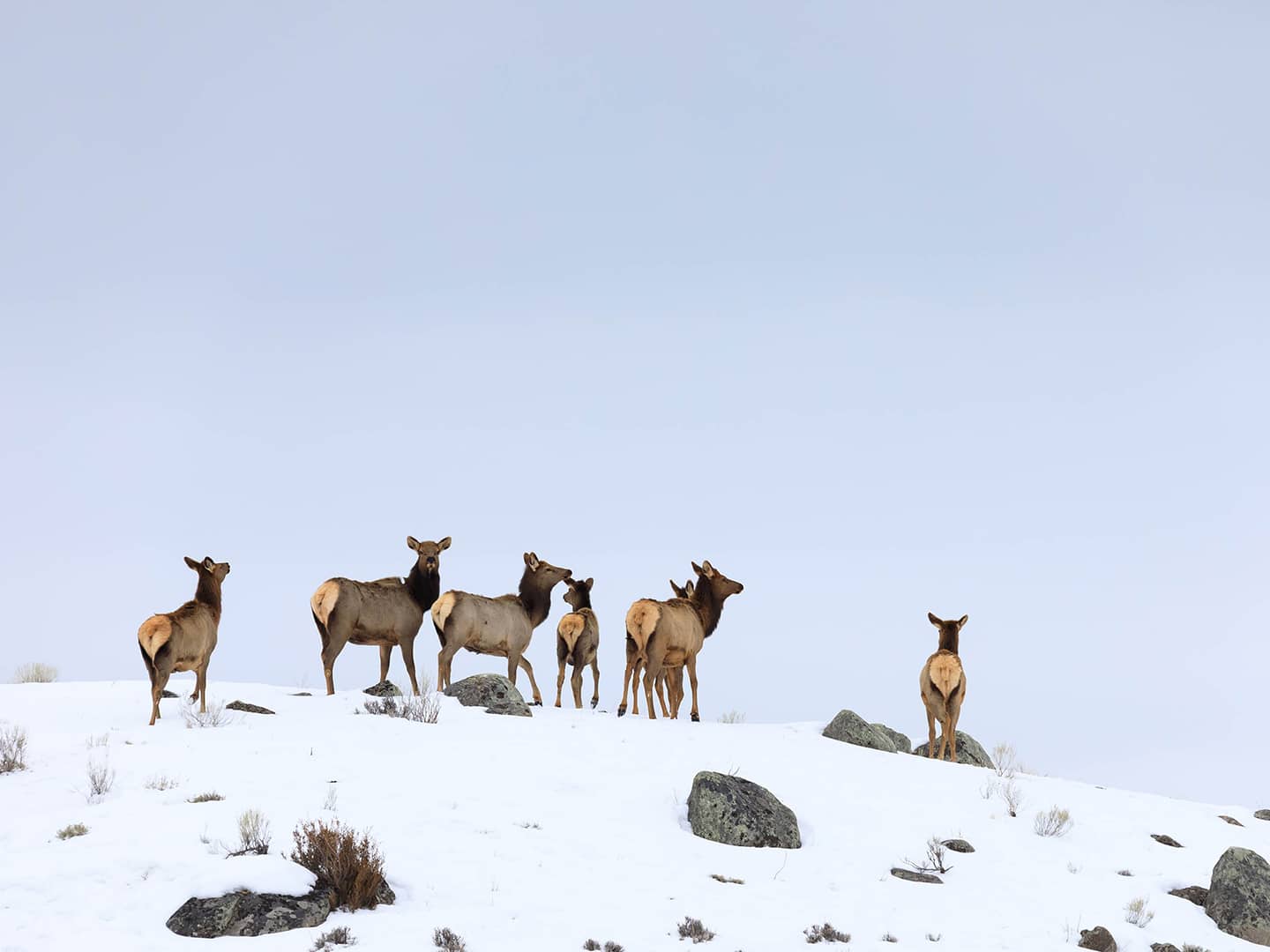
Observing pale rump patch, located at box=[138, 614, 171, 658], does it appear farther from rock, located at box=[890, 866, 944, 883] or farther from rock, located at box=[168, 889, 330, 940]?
rock, located at box=[890, 866, 944, 883]

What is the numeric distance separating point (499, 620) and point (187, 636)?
551 centimetres

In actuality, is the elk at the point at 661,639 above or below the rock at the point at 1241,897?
above

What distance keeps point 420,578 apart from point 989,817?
33.2 feet

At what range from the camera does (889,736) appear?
2200 centimetres

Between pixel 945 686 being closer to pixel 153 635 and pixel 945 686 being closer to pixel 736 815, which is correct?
pixel 736 815

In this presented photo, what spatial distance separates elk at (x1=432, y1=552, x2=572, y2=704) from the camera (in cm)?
1902

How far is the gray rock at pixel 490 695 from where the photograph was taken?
1786 centimetres

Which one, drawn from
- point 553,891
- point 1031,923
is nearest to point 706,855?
point 553,891

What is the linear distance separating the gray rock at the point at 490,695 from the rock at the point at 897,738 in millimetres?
7181

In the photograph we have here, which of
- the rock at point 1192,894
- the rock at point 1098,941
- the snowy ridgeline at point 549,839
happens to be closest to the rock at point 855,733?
the snowy ridgeline at point 549,839

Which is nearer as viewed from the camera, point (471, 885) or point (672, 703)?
point (471, 885)

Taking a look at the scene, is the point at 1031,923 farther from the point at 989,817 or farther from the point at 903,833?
the point at 989,817

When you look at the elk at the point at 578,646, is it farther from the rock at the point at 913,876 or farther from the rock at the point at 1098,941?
the rock at the point at 1098,941

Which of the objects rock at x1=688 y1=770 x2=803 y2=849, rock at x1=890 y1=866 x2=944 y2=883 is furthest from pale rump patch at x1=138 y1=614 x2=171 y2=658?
rock at x1=890 y1=866 x2=944 y2=883
